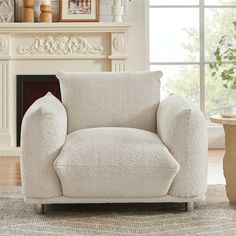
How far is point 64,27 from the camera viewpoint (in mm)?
5527

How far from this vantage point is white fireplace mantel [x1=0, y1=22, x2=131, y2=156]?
219 inches

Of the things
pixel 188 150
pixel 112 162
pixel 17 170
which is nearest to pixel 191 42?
pixel 17 170

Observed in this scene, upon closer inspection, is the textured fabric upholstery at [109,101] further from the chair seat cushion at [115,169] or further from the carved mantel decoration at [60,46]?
the carved mantel decoration at [60,46]

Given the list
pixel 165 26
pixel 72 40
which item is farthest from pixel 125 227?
pixel 165 26

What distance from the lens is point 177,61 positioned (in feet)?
19.5

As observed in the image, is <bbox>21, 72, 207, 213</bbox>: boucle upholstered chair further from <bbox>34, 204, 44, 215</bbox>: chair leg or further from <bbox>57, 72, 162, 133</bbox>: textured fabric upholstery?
<bbox>57, 72, 162, 133</bbox>: textured fabric upholstery

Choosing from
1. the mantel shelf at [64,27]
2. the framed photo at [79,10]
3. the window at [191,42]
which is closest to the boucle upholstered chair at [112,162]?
the mantel shelf at [64,27]

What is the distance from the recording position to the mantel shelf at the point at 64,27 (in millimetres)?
5504

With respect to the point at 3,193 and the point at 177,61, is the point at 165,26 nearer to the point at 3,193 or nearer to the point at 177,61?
the point at 177,61

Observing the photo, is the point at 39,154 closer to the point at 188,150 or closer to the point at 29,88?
the point at 188,150

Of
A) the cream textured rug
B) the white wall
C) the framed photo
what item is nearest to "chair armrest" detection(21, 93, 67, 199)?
the cream textured rug

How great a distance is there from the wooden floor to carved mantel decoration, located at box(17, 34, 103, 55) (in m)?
1.07

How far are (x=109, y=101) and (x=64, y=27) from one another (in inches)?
81.8

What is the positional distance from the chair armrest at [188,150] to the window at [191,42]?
2.86 meters
